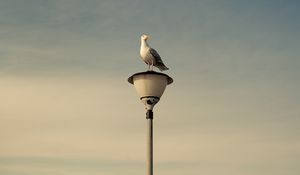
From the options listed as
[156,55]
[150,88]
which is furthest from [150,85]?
[156,55]

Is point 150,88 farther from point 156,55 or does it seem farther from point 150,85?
point 156,55

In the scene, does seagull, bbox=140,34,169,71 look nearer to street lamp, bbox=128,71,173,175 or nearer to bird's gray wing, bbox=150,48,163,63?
bird's gray wing, bbox=150,48,163,63

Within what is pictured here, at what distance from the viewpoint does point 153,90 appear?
39.5 feet

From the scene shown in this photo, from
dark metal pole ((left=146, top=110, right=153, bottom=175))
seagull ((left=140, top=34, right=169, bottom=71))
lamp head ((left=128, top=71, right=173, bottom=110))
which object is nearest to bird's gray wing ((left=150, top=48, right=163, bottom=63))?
seagull ((left=140, top=34, right=169, bottom=71))

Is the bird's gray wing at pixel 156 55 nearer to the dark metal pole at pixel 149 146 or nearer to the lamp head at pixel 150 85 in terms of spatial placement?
the lamp head at pixel 150 85

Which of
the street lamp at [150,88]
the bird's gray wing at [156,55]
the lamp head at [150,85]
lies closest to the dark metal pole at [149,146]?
the street lamp at [150,88]

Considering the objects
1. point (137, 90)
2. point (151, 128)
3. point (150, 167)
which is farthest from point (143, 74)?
point (150, 167)

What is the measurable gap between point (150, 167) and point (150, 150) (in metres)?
0.42

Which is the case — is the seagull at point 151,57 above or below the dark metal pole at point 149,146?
above

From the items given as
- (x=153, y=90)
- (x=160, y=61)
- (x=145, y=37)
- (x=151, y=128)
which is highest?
(x=145, y=37)

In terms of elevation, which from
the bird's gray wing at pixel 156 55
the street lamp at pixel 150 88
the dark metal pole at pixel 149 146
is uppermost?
the bird's gray wing at pixel 156 55

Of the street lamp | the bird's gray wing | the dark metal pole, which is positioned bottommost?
the dark metal pole

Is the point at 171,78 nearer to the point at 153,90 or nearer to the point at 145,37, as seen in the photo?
the point at 153,90

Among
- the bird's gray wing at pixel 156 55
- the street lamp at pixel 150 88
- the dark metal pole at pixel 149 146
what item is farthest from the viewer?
the bird's gray wing at pixel 156 55
